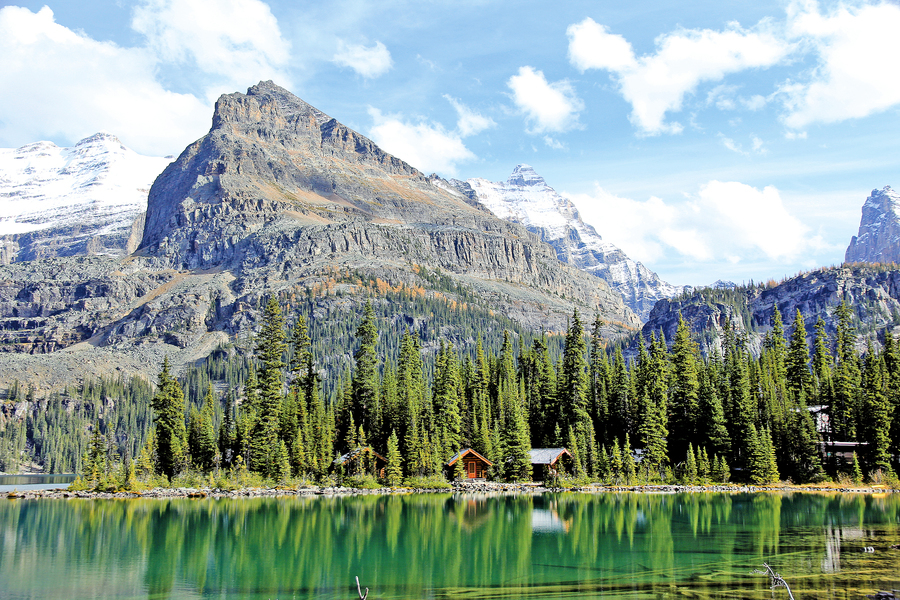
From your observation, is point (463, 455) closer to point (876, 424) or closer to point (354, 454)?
point (354, 454)

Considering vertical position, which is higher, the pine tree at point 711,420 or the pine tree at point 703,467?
the pine tree at point 711,420

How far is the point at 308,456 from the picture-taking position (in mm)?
87938

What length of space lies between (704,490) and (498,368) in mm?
39617

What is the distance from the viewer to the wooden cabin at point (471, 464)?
92787 millimetres

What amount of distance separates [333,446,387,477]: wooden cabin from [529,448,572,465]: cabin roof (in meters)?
18.8

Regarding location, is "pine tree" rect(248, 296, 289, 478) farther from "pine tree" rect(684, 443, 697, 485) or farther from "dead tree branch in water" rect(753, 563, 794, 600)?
"dead tree branch in water" rect(753, 563, 794, 600)

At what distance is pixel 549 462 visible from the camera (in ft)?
299

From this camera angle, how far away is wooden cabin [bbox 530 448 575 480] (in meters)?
90.9

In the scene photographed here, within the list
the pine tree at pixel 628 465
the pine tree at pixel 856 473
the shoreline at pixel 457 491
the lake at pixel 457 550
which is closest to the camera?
the lake at pixel 457 550

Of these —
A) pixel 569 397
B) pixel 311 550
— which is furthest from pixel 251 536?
pixel 569 397

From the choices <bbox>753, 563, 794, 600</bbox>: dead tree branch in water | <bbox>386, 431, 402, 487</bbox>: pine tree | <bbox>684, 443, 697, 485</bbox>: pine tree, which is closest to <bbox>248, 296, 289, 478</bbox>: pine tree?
<bbox>386, 431, 402, 487</bbox>: pine tree

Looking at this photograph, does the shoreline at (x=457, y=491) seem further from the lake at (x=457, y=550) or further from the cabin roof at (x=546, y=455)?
the lake at (x=457, y=550)

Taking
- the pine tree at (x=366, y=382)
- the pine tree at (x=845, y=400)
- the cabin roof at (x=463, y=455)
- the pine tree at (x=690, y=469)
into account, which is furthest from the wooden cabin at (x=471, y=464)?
the pine tree at (x=845, y=400)

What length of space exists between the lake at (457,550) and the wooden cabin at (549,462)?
22393 millimetres
